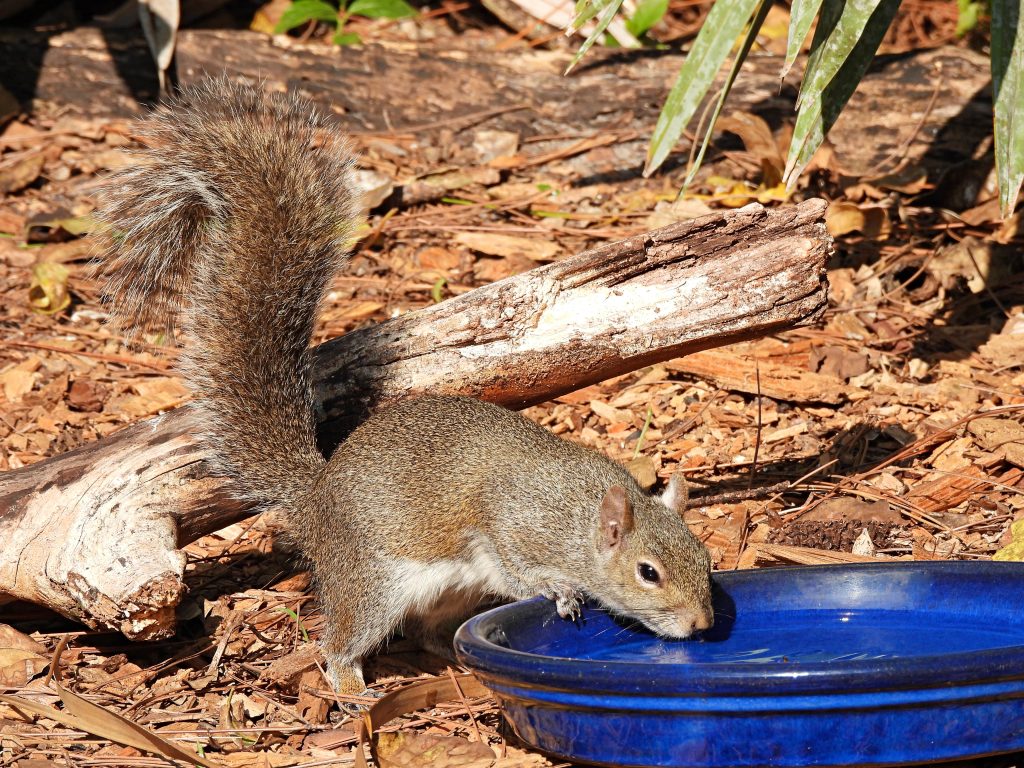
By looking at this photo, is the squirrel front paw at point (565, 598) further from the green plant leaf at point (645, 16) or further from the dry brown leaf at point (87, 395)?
the green plant leaf at point (645, 16)

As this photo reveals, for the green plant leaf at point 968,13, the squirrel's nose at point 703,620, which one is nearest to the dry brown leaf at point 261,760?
the squirrel's nose at point 703,620

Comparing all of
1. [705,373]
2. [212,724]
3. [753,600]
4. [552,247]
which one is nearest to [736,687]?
[753,600]

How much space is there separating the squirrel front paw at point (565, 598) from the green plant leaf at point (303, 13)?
4778 mm

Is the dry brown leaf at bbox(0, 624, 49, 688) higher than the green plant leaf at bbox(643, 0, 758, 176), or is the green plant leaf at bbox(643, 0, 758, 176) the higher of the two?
the green plant leaf at bbox(643, 0, 758, 176)

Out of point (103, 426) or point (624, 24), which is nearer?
point (103, 426)

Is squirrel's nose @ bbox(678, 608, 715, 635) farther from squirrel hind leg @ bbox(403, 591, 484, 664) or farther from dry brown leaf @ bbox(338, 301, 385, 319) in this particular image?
dry brown leaf @ bbox(338, 301, 385, 319)

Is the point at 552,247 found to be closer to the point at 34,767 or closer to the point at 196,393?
the point at 196,393

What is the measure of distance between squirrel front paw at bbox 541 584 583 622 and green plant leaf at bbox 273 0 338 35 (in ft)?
15.7

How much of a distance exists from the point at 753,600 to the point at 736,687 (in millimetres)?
885

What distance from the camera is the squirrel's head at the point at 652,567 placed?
124 inches

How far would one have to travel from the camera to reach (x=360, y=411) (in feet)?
12.8

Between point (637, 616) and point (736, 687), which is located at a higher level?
point (736, 687)

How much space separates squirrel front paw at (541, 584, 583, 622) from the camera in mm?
3361

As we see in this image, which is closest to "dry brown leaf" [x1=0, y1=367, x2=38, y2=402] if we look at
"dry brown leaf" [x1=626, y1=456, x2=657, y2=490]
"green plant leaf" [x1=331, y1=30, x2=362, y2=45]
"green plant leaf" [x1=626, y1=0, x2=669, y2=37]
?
"dry brown leaf" [x1=626, y1=456, x2=657, y2=490]
